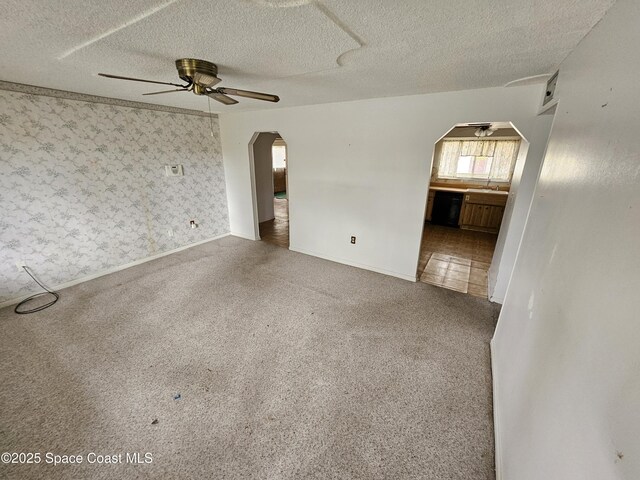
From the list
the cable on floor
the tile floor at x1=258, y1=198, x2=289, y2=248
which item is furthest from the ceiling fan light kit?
the cable on floor

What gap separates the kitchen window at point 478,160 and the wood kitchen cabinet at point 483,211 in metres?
0.68

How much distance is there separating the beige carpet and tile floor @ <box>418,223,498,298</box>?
32 centimetres

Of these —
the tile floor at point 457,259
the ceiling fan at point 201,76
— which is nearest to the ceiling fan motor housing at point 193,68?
the ceiling fan at point 201,76

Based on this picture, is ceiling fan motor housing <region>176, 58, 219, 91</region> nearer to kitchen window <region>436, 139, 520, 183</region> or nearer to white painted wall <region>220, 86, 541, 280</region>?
white painted wall <region>220, 86, 541, 280</region>

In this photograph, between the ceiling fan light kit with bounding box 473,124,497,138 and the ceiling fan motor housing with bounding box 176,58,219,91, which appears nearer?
the ceiling fan motor housing with bounding box 176,58,219,91

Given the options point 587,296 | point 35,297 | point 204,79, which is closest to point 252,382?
point 587,296

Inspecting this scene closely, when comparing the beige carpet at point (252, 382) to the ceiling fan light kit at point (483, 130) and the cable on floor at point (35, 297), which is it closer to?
the cable on floor at point (35, 297)

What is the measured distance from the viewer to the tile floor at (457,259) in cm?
325

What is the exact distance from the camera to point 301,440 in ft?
4.79

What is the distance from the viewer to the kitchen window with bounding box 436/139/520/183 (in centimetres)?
504

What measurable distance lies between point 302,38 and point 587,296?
5.65ft

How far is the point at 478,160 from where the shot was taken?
5.34 m

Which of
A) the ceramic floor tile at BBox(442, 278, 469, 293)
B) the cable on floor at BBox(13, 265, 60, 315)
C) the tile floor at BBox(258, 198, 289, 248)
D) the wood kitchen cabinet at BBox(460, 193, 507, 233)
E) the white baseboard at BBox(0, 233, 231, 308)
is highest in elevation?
the wood kitchen cabinet at BBox(460, 193, 507, 233)

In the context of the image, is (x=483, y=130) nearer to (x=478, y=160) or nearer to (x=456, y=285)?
(x=478, y=160)
